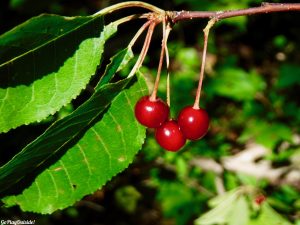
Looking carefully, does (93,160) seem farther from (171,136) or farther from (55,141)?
(171,136)

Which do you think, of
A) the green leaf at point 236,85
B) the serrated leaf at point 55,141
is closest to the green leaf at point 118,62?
the serrated leaf at point 55,141

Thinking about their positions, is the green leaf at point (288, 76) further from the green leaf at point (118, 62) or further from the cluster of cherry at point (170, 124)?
the green leaf at point (118, 62)

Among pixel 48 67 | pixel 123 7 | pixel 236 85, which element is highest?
pixel 123 7

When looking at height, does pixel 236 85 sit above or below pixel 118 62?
below

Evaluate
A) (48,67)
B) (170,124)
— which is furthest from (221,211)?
(48,67)

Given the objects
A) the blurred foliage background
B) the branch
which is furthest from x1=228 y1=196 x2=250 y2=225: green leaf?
the branch

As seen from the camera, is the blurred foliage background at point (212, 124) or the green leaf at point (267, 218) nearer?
the green leaf at point (267, 218)
